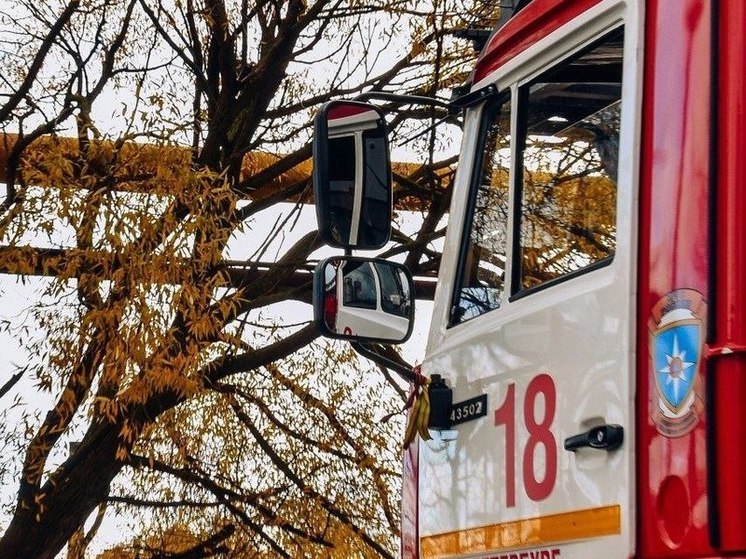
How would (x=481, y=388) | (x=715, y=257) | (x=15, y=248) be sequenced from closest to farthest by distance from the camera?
(x=715, y=257) → (x=481, y=388) → (x=15, y=248)

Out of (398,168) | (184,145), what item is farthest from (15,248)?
(398,168)

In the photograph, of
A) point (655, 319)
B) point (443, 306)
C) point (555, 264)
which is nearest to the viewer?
point (655, 319)

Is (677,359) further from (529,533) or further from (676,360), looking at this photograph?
(529,533)

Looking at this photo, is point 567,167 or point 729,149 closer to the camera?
point 729,149

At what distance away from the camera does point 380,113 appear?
118 inches

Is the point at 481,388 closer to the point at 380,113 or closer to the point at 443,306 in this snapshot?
the point at 443,306

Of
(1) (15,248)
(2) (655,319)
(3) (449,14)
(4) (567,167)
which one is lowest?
(2) (655,319)

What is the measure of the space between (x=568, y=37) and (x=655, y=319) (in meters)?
0.79

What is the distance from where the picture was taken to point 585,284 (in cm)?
241

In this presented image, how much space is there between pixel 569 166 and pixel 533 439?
60cm

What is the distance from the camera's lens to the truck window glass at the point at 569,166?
2453 mm

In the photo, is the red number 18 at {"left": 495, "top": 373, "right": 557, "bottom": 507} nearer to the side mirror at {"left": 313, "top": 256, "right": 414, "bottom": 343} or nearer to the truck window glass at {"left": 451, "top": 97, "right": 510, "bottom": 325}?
the truck window glass at {"left": 451, "top": 97, "right": 510, "bottom": 325}

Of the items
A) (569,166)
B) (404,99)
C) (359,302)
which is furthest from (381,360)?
(569,166)

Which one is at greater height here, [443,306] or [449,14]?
[449,14]
